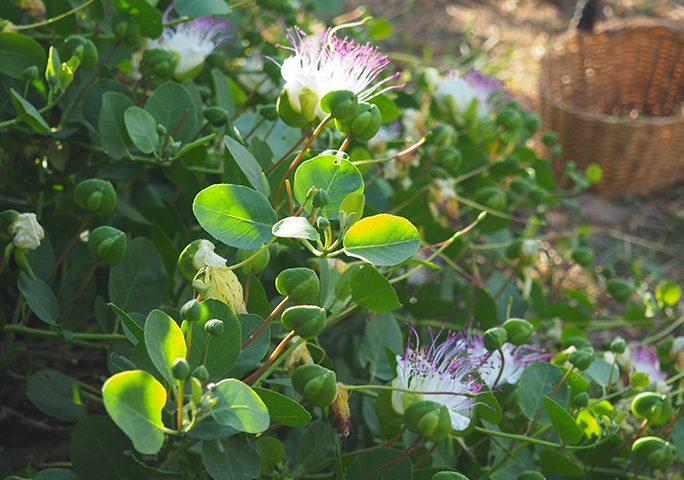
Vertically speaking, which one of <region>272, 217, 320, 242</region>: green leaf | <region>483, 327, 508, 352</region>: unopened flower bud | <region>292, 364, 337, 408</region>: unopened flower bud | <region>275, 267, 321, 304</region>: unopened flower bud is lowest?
<region>483, 327, 508, 352</region>: unopened flower bud

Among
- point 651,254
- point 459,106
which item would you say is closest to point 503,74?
point 651,254

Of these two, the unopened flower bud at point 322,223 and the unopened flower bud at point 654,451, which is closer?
the unopened flower bud at point 322,223

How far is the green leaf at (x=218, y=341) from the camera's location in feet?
1.92

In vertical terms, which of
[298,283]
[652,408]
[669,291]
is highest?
[298,283]

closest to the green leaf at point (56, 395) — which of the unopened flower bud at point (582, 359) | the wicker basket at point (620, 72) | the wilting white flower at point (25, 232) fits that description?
the wilting white flower at point (25, 232)

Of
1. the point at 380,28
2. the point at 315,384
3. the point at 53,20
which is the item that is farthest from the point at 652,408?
the point at 380,28

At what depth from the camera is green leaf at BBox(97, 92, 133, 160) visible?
823 millimetres

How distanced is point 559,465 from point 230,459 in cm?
35

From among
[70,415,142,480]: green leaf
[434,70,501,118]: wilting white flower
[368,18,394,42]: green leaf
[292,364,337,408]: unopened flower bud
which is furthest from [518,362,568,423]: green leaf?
[368,18,394,42]: green leaf

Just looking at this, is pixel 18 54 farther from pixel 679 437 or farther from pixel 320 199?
pixel 679 437

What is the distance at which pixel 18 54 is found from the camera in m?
0.85

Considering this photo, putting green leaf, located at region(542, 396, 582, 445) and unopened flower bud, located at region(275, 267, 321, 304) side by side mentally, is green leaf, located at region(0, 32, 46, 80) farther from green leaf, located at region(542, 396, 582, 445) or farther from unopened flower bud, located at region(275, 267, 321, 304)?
green leaf, located at region(542, 396, 582, 445)

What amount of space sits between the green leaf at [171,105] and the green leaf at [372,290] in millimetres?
261

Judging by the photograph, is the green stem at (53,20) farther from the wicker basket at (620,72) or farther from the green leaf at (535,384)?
the wicker basket at (620,72)
